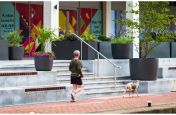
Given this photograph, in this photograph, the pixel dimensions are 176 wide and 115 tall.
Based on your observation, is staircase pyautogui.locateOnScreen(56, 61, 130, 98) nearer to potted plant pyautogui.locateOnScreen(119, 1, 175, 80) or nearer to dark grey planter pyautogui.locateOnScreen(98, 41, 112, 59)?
potted plant pyautogui.locateOnScreen(119, 1, 175, 80)

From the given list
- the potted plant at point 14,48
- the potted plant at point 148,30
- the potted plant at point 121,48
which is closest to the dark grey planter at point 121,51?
the potted plant at point 121,48

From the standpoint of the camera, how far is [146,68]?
A: 775 inches

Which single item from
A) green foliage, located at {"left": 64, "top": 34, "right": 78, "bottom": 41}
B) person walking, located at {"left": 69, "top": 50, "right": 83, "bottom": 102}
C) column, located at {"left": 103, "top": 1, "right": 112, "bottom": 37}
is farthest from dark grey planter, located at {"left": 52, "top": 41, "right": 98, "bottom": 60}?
column, located at {"left": 103, "top": 1, "right": 112, "bottom": 37}

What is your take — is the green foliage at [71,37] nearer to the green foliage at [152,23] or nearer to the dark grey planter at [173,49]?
the green foliage at [152,23]

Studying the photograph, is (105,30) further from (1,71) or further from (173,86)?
(1,71)

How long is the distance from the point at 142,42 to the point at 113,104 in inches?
212

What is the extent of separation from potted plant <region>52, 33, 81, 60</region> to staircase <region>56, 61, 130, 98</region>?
1.42 metres

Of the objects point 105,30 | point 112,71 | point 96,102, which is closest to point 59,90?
point 96,102

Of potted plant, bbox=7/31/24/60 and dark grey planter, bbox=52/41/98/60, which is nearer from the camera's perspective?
potted plant, bbox=7/31/24/60

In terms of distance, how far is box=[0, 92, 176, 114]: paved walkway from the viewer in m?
13.9

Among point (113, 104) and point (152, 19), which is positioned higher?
point (152, 19)

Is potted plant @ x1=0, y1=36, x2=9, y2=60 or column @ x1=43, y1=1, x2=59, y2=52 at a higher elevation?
column @ x1=43, y1=1, x2=59, y2=52

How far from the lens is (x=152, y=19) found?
19.8 m

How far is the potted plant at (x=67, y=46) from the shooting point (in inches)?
846
